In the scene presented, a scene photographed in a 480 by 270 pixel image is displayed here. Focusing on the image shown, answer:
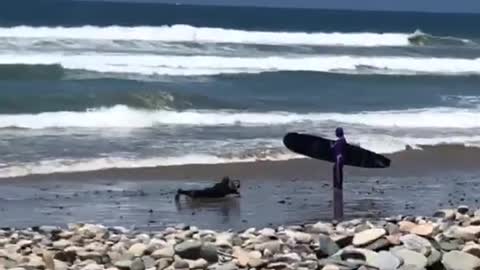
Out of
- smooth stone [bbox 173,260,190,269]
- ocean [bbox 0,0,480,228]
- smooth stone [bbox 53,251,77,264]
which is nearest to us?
smooth stone [bbox 173,260,190,269]

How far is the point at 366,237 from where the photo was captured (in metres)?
7.30

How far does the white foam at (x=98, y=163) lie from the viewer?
42.8 feet

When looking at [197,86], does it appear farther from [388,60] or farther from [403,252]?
[403,252]

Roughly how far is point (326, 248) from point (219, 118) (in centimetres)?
1232

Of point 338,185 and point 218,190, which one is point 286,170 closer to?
point 338,185

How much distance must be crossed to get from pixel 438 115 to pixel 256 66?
13214 mm

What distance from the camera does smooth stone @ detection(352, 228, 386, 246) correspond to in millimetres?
7266

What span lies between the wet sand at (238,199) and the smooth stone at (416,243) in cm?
319

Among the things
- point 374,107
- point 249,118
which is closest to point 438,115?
point 374,107

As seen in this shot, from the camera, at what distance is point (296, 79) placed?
2944cm

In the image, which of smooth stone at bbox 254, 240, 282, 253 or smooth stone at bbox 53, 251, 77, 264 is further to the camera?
smooth stone at bbox 254, 240, 282, 253

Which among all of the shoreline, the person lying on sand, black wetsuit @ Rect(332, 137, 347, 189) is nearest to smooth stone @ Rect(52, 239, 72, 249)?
the person lying on sand

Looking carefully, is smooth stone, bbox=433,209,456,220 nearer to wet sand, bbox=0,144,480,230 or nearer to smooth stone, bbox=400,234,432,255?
wet sand, bbox=0,144,480,230

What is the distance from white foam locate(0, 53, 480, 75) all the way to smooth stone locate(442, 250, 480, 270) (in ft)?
72.3
